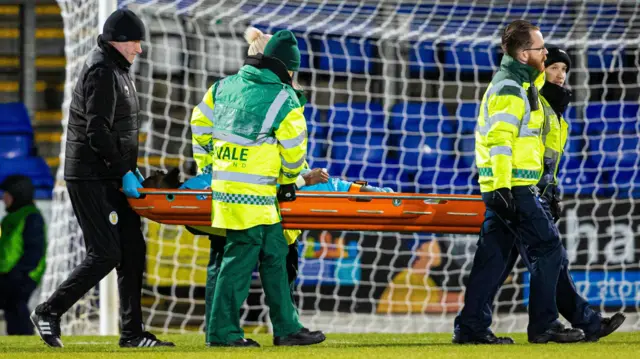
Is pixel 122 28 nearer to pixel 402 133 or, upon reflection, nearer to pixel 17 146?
pixel 402 133

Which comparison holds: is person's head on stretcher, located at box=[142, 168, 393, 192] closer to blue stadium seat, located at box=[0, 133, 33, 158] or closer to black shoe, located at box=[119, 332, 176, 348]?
black shoe, located at box=[119, 332, 176, 348]

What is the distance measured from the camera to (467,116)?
31.7 feet

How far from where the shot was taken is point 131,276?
543cm

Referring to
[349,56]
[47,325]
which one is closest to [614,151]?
[349,56]

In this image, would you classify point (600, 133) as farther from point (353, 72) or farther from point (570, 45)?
point (353, 72)

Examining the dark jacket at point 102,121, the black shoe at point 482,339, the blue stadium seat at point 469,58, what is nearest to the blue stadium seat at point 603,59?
the blue stadium seat at point 469,58

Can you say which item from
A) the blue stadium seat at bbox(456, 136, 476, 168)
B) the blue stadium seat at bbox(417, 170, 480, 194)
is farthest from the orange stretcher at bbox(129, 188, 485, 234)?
the blue stadium seat at bbox(456, 136, 476, 168)

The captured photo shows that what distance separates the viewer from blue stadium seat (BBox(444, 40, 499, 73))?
9531 millimetres

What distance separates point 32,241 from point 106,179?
3.59 m

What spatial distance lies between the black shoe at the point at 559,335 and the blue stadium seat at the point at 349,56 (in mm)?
4408

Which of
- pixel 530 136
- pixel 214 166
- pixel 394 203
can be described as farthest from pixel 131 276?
pixel 530 136

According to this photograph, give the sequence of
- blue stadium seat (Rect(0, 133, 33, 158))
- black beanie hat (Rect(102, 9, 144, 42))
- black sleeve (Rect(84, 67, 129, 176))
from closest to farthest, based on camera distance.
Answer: black sleeve (Rect(84, 67, 129, 176)) → black beanie hat (Rect(102, 9, 144, 42)) → blue stadium seat (Rect(0, 133, 33, 158))

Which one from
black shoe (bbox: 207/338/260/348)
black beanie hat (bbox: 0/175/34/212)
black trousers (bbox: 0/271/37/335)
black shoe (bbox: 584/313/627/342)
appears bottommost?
black trousers (bbox: 0/271/37/335)

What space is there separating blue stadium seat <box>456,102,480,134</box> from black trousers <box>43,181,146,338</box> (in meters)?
4.69
